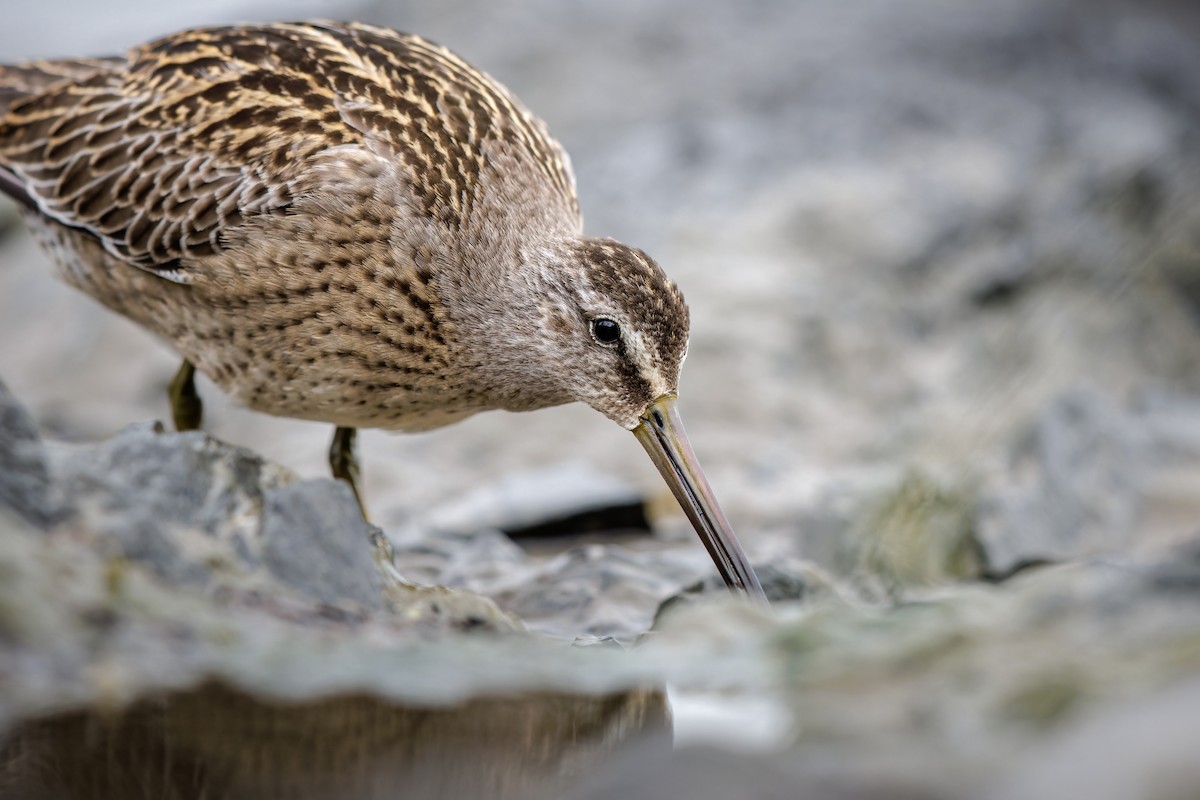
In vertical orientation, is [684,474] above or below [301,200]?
below

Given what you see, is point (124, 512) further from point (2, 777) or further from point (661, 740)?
point (661, 740)

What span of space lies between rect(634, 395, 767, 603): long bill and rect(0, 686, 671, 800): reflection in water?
1714 millimetres

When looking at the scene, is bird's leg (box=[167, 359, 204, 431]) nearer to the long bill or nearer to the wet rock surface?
the wet rock surface

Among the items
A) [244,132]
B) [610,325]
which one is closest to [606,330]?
[610,325]

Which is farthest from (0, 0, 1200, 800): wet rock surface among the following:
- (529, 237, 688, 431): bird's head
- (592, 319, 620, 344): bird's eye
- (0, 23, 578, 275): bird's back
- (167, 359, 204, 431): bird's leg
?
(0, 23, 578, 275): bird's back

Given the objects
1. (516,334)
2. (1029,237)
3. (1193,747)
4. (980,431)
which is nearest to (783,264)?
(1029,237)

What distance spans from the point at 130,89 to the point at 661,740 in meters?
3.77

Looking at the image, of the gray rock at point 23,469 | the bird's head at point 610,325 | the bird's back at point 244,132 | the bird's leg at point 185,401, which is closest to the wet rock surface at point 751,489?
the gray rock at point 23,469

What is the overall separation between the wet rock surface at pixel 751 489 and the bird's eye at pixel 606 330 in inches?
33.4

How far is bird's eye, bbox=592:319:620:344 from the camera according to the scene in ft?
14.2

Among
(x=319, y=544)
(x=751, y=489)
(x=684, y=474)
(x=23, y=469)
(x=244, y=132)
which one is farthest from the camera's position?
(x=751, y=489)

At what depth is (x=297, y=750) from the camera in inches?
95.5

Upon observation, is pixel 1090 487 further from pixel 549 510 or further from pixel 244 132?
pixel 244 132

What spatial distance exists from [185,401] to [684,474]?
7.47ft
